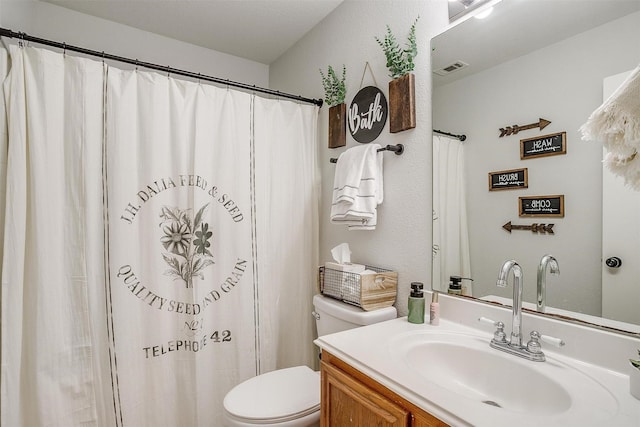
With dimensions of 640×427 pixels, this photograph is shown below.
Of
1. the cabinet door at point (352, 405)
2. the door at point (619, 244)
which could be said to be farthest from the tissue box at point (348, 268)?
the door at point (619, 244)

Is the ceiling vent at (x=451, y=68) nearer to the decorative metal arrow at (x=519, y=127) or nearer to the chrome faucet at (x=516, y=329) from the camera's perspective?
the decorative metal arrow at (x=519, y=127)

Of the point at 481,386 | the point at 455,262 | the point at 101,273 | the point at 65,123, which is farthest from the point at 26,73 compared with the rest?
the point at 481,386

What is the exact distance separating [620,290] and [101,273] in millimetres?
1905

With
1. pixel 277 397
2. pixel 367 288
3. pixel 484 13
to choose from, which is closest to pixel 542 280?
pixel 367 288

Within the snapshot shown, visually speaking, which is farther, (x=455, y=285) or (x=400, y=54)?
(x=400, y=54)

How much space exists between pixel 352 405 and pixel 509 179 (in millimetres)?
922

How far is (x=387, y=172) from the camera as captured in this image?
160cm

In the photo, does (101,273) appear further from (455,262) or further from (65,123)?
Result: (455,262)

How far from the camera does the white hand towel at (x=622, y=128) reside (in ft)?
2.43

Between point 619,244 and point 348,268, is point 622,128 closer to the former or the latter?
point 619,244

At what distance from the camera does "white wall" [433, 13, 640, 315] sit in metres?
0.96

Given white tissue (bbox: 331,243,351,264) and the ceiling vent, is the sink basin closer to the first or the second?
white tissue (bbox: 331,243,351,264)

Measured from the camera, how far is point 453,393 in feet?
2.57

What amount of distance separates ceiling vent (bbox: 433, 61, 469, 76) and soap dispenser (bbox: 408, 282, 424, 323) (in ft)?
2.87
